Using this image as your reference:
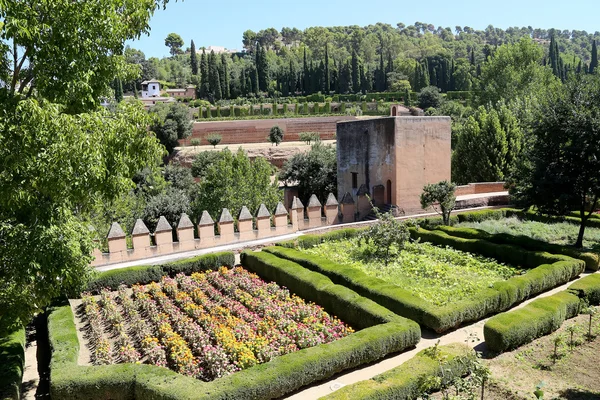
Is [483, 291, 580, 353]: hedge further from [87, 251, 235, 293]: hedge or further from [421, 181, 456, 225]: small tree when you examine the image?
[87, 251, 235, 293]: hedge

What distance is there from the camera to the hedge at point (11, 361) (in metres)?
7.91

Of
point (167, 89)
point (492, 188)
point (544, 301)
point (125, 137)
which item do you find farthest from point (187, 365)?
point (167, 89)

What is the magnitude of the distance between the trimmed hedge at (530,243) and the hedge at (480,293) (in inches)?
26.7

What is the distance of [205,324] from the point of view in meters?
11.0

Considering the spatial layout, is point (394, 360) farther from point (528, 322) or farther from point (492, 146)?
point (492, 146)

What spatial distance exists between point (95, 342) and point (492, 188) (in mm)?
21270

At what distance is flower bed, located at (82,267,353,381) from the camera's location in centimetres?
931

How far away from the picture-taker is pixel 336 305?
1171cm

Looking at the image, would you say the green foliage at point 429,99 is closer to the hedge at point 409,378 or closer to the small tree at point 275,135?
the small tree at point 275,135

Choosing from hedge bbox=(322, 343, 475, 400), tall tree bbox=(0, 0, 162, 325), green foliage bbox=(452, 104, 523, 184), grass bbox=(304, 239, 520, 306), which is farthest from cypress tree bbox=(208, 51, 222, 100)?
hedge bbox=(322, 343, 475, 400)

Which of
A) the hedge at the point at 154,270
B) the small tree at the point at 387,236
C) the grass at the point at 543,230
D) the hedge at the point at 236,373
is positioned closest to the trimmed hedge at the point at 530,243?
the grass at the point at 543,230

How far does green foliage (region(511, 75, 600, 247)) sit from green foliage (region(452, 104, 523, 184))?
36.5ft

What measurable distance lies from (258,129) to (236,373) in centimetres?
5592

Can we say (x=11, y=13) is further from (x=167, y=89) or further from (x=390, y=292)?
(x=167, y=89)
